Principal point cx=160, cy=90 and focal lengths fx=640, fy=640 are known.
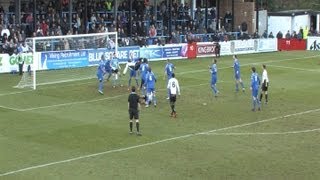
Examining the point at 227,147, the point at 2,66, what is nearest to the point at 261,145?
the point at 227,147

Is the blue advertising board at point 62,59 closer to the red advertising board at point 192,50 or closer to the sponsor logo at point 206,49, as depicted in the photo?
the red advertising board at point 192,50

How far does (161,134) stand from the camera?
993 inches

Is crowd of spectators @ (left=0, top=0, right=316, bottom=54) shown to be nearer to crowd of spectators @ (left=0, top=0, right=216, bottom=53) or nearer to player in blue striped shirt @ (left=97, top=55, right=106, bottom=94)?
crowd of spectators @ (left=0, top=0, right=216, bottom=53)

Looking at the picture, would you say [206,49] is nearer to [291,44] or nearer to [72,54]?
[291,44]

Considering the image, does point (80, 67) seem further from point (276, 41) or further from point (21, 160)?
point (276, 41)

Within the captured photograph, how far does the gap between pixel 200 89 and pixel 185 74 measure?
686 cm

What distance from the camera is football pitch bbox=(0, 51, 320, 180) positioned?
784 inches

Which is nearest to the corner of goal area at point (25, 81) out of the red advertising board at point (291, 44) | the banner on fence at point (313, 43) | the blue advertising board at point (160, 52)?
the blue advertising board at point (160, 52)

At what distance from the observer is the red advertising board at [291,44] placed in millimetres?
64250

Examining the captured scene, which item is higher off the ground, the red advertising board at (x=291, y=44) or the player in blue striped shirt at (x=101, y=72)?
the red advertising board at (x=291, y=44)

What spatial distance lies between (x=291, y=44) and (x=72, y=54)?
2864 cm

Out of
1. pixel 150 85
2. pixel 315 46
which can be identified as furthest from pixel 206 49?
pixel 150 85

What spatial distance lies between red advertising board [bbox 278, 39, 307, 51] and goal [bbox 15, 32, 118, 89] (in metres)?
25.1

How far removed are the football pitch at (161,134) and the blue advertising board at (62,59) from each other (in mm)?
3090
